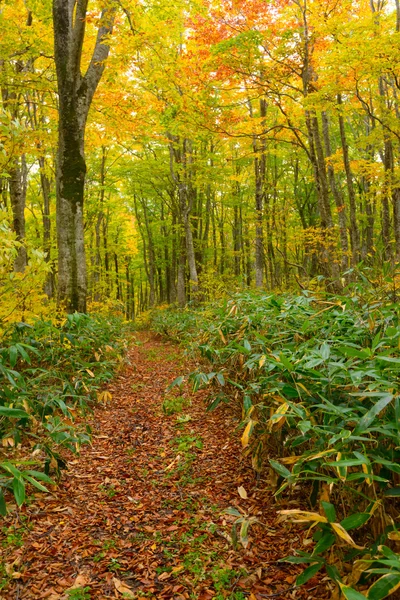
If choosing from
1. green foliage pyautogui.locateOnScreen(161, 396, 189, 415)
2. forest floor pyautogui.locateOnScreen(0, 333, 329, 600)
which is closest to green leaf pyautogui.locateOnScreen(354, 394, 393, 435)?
forest floor pyautogui.locateOnScreen(0, 333, 329, 600)

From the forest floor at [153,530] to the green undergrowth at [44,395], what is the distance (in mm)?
336

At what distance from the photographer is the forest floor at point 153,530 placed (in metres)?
2.15

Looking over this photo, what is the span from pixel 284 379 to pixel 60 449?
2530 millimetres

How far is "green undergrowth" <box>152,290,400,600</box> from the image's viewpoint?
62.4 inches

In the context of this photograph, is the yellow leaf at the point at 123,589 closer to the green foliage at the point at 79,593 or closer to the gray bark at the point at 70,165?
the green foliage at the point at 79,593

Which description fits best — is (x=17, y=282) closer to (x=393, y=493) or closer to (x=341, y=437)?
(x=341, y=437)

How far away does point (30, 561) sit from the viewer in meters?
2.36

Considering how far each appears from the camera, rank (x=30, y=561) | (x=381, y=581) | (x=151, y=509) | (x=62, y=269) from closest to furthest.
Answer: (x=381, y=581) < (x=30, y=561) < (x=151, y=509) < (x=62, y=269)

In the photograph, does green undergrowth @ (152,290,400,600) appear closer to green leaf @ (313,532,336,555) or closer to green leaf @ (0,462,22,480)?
green leaf @ (313,532,336,555)

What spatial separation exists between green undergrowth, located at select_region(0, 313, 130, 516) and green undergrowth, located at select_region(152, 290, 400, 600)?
4.10ft

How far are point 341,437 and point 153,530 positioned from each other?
1.77 m

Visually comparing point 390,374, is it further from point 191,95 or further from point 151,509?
point 191,95

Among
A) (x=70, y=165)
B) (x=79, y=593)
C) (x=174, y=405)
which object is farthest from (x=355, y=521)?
(x=70, y=165)

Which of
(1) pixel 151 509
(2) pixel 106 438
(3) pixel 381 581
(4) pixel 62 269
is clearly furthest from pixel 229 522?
(4) pixel 62 269
